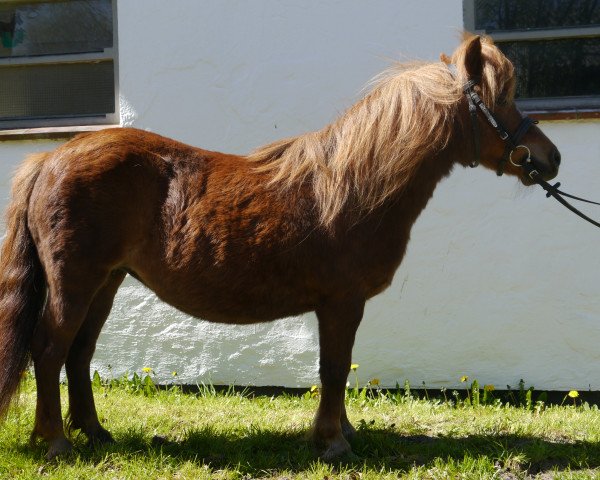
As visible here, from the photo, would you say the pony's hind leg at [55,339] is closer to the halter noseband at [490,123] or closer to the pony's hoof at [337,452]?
the pony's hoof at [337,452]

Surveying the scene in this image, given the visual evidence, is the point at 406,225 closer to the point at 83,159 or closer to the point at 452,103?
the point at 452,103

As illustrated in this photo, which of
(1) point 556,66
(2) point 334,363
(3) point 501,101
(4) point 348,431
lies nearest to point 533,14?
(1) point 556,66

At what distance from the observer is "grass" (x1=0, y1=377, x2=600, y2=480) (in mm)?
3656

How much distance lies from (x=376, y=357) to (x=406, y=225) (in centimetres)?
174

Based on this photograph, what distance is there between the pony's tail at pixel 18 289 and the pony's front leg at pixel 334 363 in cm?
159

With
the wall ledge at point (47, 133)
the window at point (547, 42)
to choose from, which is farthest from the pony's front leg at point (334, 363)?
the wall ledge at point (47, 133)

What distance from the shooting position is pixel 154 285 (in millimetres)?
3828

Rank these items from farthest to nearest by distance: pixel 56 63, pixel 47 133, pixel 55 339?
pixel 56 63, pixel 47 133, pixel 55 339

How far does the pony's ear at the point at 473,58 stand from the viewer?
3.67m

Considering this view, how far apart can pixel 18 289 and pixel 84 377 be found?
70 centimetres

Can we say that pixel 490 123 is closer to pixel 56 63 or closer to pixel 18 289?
pixel 18 289

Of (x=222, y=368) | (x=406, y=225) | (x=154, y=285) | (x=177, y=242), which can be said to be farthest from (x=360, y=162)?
(x=222, y=368)

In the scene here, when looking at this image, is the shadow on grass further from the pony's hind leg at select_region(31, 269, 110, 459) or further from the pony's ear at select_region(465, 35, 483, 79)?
the pony's ear at select_region(465, 35, 483, 79)

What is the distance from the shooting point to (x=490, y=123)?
148 inches
